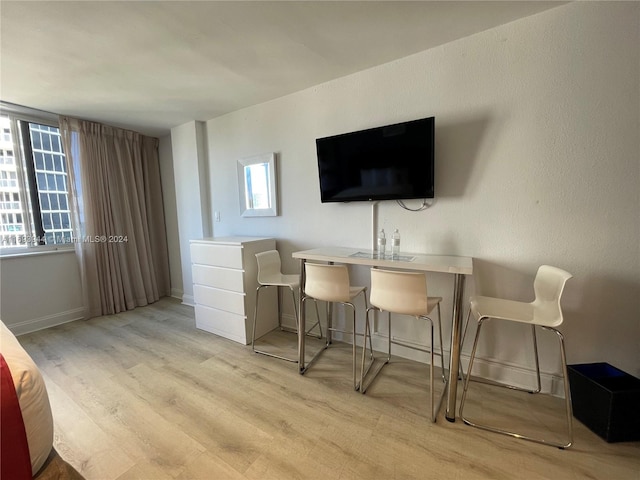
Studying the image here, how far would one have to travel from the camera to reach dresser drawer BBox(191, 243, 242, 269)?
2.48m

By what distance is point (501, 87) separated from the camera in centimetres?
172

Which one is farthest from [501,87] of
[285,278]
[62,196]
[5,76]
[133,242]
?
[62,196]

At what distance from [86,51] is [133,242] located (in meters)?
2.34

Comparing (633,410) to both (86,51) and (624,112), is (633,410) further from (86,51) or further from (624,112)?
(86,51)

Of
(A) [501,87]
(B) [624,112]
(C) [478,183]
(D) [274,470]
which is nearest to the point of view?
(D) [274,470]

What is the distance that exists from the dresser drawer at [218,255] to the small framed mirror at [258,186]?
22.4 inches

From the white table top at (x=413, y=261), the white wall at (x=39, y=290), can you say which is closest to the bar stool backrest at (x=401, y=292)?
the white table top at (x=413, y=261)

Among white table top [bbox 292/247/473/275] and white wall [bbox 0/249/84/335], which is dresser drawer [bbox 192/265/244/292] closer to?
white table top [bbox 292/247/473/275]

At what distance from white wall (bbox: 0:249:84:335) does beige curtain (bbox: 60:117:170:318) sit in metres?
0.16

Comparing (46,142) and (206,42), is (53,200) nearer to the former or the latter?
(46,142)

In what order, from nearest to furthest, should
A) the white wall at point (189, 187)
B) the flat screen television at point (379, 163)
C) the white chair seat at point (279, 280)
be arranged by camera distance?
the flat screen television at point (379, 163), the white chair seat at point (279, 280), the white wall at point (189, 187)

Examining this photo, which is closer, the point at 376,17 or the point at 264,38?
the point at 376,17

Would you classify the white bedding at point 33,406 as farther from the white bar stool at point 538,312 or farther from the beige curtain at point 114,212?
the beige curtain at point 114,212

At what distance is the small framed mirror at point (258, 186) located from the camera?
2.74m
